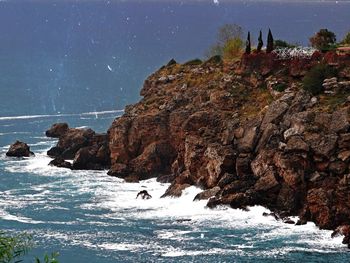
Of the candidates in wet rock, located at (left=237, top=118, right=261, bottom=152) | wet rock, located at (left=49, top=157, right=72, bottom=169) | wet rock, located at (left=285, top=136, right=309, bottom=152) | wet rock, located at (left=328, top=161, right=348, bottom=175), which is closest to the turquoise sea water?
wet rock, located at (left=49, top=157, right=72, bottom=169)

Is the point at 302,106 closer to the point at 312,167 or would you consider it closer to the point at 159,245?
the point at 312,167

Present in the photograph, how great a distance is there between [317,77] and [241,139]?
1472 cm

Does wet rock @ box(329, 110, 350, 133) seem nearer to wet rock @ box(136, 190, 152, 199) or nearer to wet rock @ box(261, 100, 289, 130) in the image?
wet rock @ box(261, 100, 289, 130)

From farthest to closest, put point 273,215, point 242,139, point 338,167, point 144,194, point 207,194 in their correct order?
point 144,194
point 242,139
point 207,194
point 273,215
point 338,167

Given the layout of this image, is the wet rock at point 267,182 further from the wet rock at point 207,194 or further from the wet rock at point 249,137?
the wet rock at point 249,137

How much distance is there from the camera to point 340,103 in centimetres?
10294

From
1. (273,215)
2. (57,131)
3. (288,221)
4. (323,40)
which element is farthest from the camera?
(57,131)

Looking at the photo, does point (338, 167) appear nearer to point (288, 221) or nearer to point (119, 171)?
point (288, 221)

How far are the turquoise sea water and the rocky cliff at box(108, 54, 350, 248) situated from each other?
3094mm

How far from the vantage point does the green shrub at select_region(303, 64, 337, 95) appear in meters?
108

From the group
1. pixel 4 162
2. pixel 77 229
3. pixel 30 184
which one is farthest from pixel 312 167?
pixel 4 162

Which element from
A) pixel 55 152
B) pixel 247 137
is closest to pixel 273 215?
pixel 247 137

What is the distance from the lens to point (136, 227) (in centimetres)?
9419

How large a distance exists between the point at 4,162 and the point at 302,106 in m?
59.3
